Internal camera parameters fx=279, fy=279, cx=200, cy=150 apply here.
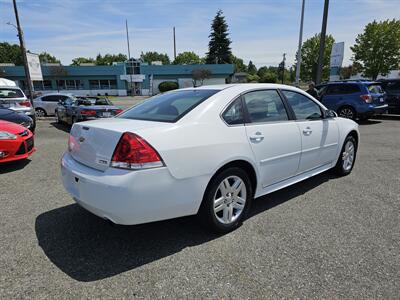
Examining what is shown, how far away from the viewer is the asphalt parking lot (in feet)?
7.34

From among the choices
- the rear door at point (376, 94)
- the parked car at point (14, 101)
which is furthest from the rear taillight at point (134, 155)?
the rear door at point (376, 94)

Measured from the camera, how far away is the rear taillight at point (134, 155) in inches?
94.1

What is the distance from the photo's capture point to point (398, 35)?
30.3 m

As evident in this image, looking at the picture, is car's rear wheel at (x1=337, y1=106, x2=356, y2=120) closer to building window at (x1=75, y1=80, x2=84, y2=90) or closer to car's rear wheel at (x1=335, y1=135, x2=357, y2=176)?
car's rear wheel at (x1=335, y1=135, x2=357, y2=176)

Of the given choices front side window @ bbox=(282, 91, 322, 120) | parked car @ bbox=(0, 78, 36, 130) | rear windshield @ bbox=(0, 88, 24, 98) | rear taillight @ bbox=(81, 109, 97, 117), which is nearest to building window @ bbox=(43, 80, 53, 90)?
rear windshield @ bbox=(0, 88, 24, 98)

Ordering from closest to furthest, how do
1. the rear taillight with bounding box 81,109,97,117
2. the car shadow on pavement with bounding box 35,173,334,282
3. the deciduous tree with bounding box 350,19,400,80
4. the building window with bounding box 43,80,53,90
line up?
1. the car shadow on pavement with bounding box 35,173,334,282
2. the rear taillight with bounding box 81,109,97,117
3. the deciduous tree with bounding box 350,19,400,80
4. the building window with bounding box 43,80,53,90

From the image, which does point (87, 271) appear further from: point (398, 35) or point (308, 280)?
point (398, 35)

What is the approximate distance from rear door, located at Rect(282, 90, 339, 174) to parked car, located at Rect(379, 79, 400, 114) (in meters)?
11.6

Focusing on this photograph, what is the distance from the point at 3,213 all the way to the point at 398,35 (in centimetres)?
3830

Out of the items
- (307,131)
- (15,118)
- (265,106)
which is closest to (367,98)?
(307,131)

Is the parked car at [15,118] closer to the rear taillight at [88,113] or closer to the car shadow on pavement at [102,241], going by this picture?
the rear taillight at [88,113]

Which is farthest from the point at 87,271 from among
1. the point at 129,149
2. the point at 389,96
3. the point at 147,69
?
the point at 147,69

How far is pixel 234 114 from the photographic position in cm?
311

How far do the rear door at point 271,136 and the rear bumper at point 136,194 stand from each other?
90cm
